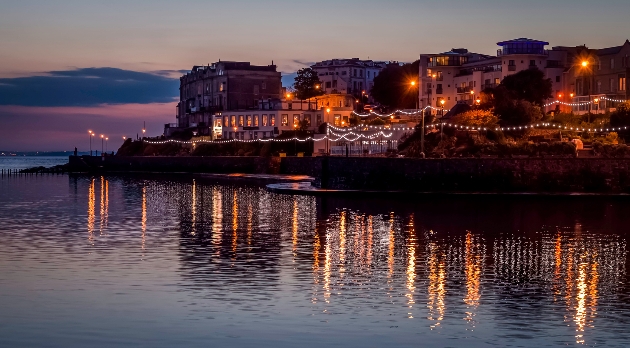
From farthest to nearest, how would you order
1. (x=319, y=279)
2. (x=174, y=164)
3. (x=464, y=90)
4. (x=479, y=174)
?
(x=174, y=164) → (x=464, y=90) → (x=479, y=174) → (x=319, y=279)

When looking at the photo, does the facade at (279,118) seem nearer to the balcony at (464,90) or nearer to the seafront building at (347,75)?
the balcony at (464,90)

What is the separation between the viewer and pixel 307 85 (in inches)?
6393

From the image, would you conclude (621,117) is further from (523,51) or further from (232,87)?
(232,87)

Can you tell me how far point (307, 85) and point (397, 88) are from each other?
2314 centimetres

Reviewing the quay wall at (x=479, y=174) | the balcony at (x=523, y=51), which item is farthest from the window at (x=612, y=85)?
the quay wall at (x=479, y=174)

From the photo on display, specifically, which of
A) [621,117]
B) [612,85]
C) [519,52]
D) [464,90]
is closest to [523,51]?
[519,52]

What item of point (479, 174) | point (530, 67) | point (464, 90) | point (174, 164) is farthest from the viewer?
point (174, 164)

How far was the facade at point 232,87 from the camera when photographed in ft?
501

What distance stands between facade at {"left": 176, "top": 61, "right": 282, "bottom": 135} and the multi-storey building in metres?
17.5

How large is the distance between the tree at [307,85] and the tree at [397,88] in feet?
47.4

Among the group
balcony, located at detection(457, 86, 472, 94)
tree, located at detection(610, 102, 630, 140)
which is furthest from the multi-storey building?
tree, located at detection(610, 102, 630, 140)

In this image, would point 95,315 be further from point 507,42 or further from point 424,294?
point 507,42

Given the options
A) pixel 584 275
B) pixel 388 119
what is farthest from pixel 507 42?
pixel 584 275

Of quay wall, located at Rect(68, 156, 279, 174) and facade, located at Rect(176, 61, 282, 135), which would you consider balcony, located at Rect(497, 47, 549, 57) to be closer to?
quay wall, located at Rect(68, 156, 279, 174)
